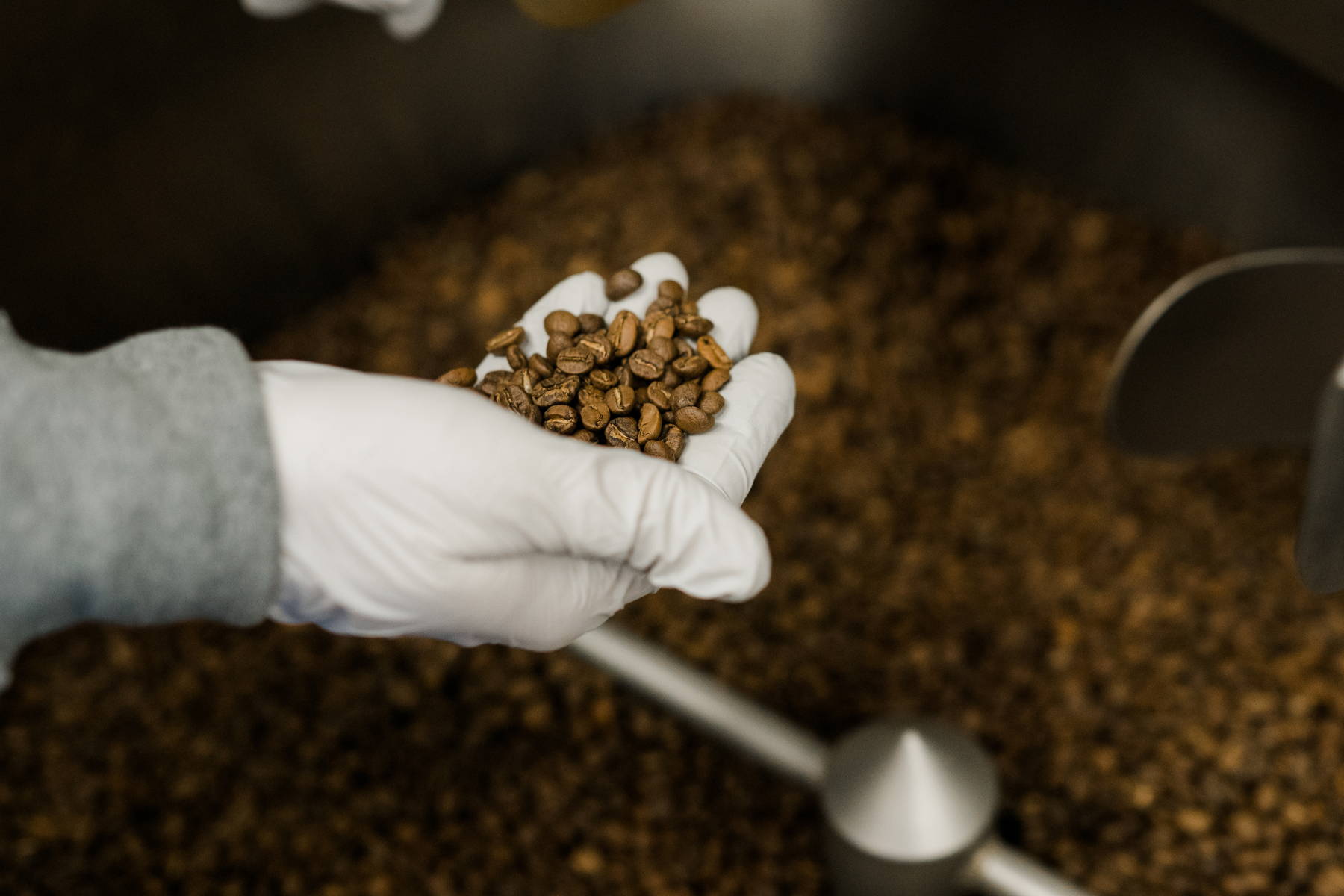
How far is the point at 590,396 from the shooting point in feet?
2.50

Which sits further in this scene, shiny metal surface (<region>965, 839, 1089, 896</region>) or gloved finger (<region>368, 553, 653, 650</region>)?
shiny metal surface (<region>965, 839, 1089, 896</region>)

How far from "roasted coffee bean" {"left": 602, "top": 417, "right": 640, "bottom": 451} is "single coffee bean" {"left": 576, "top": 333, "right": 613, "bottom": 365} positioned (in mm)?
48

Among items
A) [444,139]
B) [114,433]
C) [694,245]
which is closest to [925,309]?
[694,245]

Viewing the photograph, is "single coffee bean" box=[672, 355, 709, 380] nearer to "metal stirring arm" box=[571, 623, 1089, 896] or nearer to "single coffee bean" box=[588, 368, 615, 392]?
"single coffee bean" box=[588, 368, 615, 392]

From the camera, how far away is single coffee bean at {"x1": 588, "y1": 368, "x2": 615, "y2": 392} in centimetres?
77

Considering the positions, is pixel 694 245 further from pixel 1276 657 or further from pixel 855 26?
pixel 1276 657

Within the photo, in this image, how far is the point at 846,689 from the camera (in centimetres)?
123

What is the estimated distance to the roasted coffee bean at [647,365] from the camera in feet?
2.55

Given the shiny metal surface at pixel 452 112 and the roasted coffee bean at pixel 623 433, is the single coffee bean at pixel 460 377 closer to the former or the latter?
the roasted coffee bean at pixel 623 433

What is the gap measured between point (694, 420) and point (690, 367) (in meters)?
0.06

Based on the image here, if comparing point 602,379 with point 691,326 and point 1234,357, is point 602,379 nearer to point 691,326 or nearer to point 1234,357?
point 691,326

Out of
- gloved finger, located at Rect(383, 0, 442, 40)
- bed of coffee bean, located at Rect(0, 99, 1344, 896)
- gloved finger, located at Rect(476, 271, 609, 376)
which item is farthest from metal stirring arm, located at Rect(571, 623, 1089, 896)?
gloved finger, located at Rect(383, 0, 442, 40)

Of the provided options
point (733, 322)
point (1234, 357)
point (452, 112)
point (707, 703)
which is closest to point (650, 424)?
point (733, 322)

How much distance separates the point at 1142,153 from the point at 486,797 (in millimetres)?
1191
